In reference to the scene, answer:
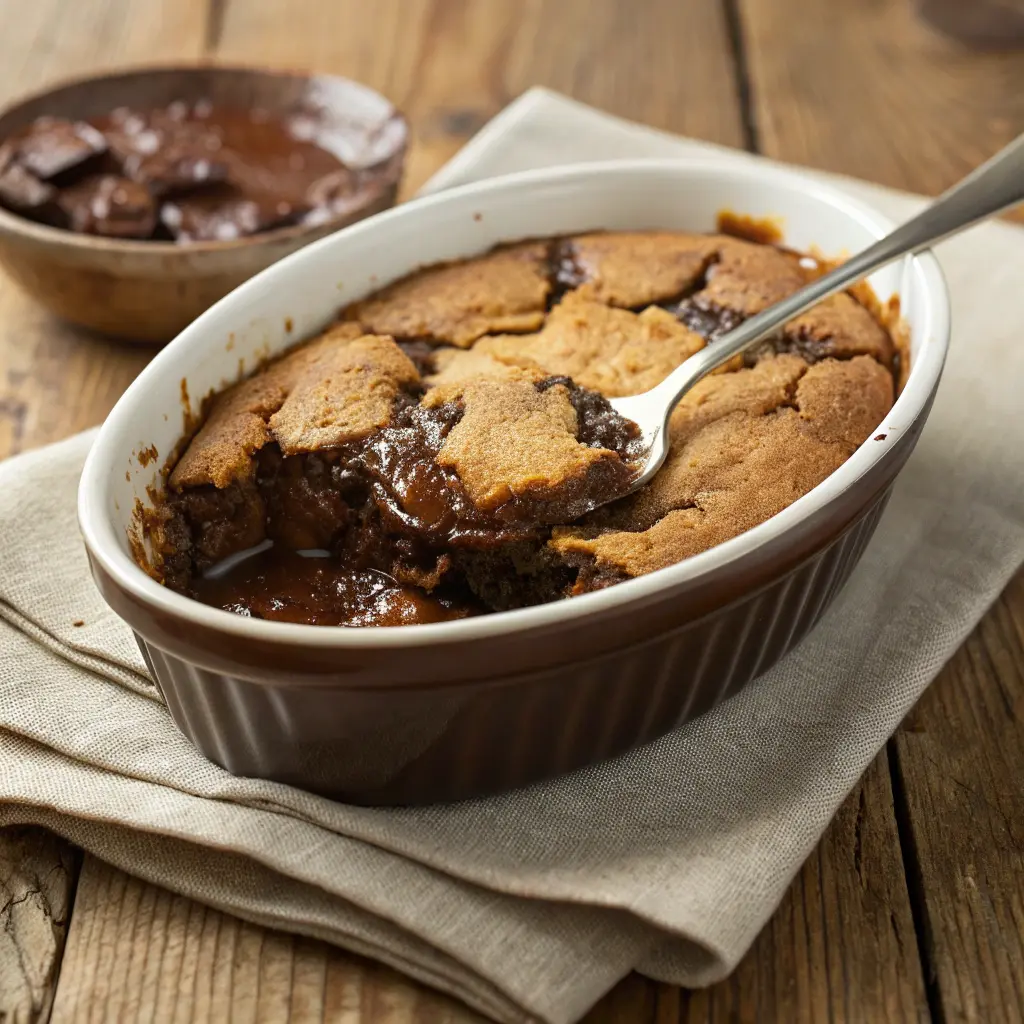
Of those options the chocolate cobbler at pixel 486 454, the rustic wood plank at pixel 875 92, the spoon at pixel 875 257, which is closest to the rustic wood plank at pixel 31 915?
the chocolate cobbler at pixel 486 454

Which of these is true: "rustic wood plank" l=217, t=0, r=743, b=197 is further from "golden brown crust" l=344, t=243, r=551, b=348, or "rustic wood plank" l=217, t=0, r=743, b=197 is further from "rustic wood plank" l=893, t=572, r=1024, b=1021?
"rustic wood plank" l=893, t=572, r=1024, b=1021

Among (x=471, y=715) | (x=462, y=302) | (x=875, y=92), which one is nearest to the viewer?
(x=471, y=715)

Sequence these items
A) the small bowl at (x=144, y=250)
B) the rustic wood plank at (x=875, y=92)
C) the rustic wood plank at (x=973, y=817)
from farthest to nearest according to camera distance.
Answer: the rustic wood plank at (x=875, y=92)
the small bowl at (x=144, y=250)
the rustic wood plank at (x=973, y=817)

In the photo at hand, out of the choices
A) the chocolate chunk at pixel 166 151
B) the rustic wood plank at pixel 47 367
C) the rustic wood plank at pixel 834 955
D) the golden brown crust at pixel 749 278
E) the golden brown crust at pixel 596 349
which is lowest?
the rustic wood plank at pixel 47 367

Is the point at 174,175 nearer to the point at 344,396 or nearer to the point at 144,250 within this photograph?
the point at 144,250

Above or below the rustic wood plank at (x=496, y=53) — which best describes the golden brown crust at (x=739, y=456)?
above

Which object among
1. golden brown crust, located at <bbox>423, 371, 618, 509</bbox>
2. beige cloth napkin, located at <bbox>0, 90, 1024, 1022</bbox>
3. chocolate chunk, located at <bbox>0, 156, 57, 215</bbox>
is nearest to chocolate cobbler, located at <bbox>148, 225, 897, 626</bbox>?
golden brown crust, located at <bbox>423, 371, 618, 509</bbox>

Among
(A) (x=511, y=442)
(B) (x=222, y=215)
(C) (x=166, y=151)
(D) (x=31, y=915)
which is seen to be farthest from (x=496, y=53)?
(D) (x=31, y=915)

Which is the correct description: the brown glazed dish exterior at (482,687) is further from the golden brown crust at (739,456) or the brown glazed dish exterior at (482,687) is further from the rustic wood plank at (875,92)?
the rustic wood plank at (875,92)
